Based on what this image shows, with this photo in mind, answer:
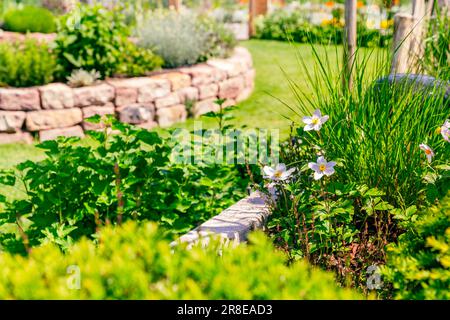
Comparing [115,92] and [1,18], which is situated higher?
[1,18]

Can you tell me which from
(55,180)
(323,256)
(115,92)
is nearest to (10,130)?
(115,92)

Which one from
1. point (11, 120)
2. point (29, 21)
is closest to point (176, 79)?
point (11, 120)

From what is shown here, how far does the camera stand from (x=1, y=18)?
7.82 m

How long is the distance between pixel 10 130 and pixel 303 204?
11.9 feet

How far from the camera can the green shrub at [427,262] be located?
153cm

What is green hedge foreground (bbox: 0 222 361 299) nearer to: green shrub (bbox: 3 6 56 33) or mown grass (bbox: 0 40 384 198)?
mown grass (bbox: 0 40 384 198)

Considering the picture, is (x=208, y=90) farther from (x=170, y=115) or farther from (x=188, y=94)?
(x=170, y=115)

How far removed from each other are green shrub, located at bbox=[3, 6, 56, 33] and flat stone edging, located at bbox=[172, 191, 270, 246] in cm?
497

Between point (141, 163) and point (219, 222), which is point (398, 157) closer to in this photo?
point (219, 222)

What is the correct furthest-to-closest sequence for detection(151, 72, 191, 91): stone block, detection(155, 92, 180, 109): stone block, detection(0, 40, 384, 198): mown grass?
1. detection(151, 72, 191, 91): stone block
2. detection(155, 92, 180, 109): stone block
3. detection(0, 40, 384, 198): mown grass

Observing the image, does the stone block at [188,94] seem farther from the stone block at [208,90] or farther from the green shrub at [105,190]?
the green shrub at [105,190]

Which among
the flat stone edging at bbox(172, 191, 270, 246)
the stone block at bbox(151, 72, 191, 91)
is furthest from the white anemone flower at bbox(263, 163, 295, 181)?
the stone block at bbox(151, 72, 191, 91)

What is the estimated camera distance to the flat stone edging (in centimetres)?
246

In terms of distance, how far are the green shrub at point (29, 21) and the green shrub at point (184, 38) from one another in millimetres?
1103
